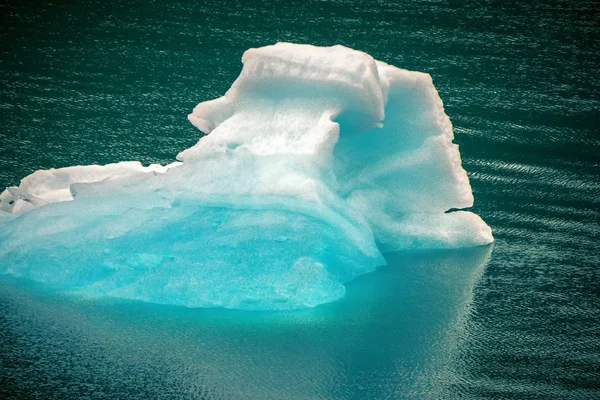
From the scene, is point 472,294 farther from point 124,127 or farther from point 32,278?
point 124,127

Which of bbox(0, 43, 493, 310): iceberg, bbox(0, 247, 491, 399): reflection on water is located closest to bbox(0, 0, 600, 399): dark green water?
bbox(0, 247, 491, 399): reflection on water

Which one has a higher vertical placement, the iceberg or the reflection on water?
the iceberg

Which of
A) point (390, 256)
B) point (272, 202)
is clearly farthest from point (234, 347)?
point (390, 256)

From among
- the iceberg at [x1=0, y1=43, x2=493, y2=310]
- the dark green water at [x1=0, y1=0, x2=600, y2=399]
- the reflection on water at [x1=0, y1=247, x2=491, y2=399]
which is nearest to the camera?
the reflection on water at [x1=0, y1=247, x2=491, y2=399]

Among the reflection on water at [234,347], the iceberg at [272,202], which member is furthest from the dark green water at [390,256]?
the iceberg at [272,202]

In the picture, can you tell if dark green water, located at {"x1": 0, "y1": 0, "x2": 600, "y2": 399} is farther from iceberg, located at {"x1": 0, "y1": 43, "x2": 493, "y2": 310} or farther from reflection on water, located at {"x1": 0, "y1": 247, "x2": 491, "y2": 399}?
iceberg, located at {"x1": 0, "y1": 43, "x2": 493, "y2": 310}

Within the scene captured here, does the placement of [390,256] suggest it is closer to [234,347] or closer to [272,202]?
[272,202]

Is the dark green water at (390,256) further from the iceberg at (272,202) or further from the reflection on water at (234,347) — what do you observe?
the iceberg at (272,202)
